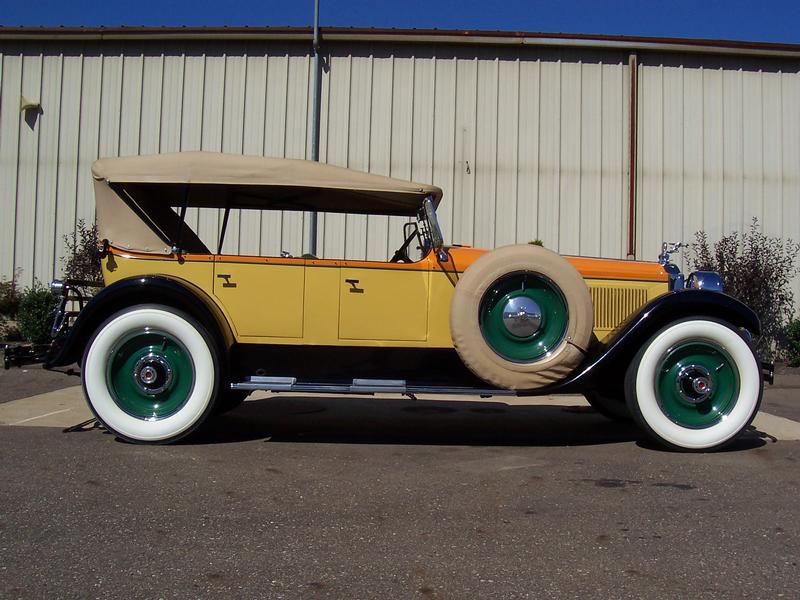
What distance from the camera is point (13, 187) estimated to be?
1135 cm

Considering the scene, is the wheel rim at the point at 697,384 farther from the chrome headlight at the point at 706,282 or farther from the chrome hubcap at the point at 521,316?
the chrome hubcap at the point at 521,316

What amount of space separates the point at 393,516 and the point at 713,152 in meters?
10.1

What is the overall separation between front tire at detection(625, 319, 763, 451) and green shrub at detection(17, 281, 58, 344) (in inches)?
359

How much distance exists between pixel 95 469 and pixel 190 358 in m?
0.98

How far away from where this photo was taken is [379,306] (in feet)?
16.1

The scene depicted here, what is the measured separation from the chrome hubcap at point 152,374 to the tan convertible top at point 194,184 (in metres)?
0.86

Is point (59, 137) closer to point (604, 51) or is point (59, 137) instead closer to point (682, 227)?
point (604, 51)

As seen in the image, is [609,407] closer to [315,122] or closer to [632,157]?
[632,157]

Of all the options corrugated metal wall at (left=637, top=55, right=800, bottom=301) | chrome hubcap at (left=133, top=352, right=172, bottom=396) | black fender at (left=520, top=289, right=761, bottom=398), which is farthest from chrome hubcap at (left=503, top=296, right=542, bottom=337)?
corrugated metal wall at (left=637, top=55, right=800, bottom=301)

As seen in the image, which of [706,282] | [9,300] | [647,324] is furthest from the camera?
[9,300]

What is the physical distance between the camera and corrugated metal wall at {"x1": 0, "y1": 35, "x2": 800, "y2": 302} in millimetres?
11125

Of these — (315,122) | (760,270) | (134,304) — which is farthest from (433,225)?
(760,270)

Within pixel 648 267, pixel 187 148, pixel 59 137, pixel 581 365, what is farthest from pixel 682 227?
pixel 59 137

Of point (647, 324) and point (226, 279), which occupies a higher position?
point (226, 279)
